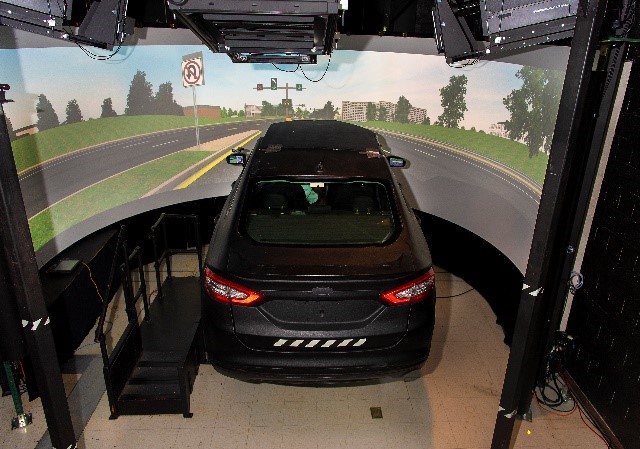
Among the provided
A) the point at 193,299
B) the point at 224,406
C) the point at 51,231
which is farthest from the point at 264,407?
the point at 51,231

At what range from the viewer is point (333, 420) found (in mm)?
3627

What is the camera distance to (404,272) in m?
2.96

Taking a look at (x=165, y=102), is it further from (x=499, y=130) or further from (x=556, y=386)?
(x=556, y=386)

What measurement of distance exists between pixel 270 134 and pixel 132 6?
2203mm

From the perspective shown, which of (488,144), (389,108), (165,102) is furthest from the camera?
(389,108)

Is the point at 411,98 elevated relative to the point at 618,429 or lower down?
elevated

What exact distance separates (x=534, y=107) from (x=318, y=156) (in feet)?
8.20

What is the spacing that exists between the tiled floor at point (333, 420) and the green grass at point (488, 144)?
205 centimetres

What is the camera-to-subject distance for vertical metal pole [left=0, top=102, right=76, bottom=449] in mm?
2068

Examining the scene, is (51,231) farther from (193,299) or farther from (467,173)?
(467,173)

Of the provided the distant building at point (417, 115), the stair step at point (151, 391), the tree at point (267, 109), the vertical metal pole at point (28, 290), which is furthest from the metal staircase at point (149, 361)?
the distant building at point (417, 115)

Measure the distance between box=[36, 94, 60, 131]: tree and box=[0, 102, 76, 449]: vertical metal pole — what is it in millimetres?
3105

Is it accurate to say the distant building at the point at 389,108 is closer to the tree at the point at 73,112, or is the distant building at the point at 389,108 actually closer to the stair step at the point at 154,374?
the tree at the point at 73,112

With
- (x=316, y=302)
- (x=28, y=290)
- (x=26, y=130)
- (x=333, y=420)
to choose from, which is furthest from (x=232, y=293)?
(x=26, y=130)
